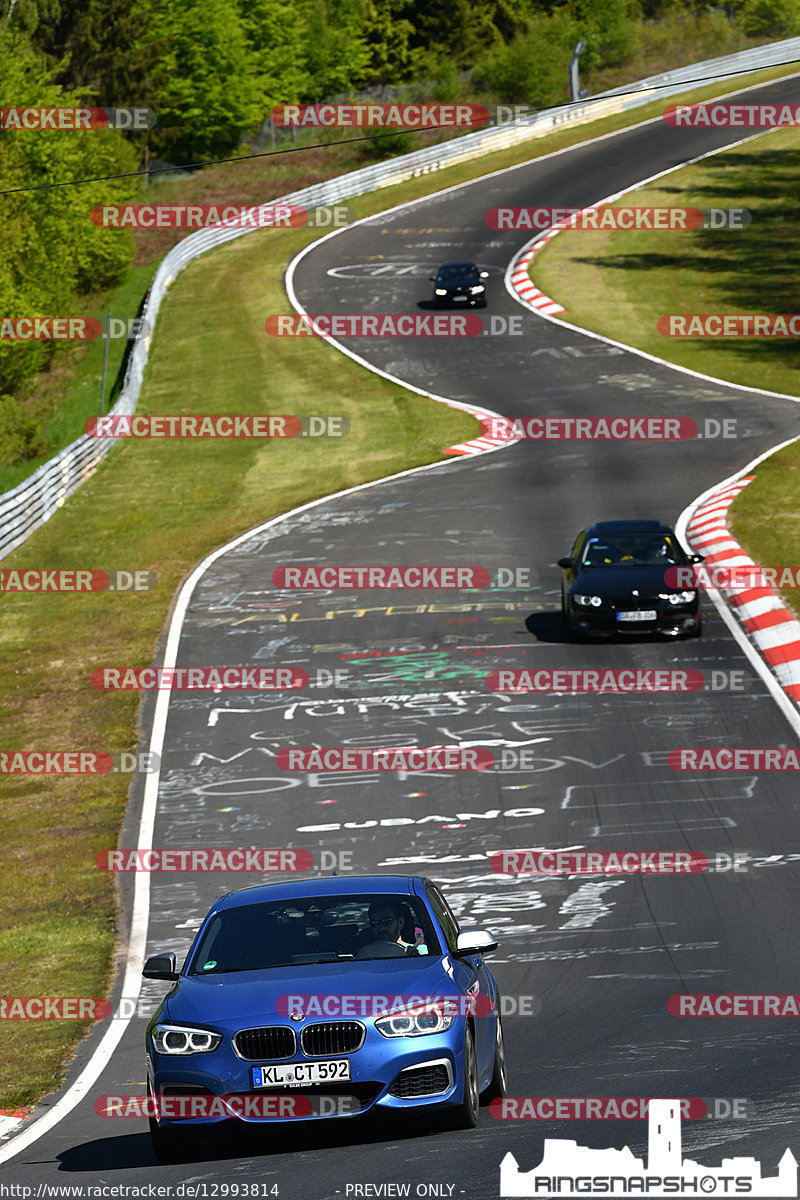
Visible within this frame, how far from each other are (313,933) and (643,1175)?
2.75 metres

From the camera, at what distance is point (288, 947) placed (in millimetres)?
9734

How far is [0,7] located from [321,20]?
70.8 ft

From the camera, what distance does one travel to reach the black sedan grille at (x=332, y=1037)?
8.73m

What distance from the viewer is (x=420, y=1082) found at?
28.5ft

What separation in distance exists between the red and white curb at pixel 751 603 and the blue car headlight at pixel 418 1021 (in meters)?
14.0

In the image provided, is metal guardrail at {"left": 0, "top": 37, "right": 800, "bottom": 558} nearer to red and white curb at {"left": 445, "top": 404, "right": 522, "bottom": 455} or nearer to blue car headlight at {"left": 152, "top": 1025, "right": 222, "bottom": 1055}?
red and white curb at {"left": 445, "top": 404, "right": 522, "bottom": 455}

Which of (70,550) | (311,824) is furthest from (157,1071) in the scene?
(70,550)
